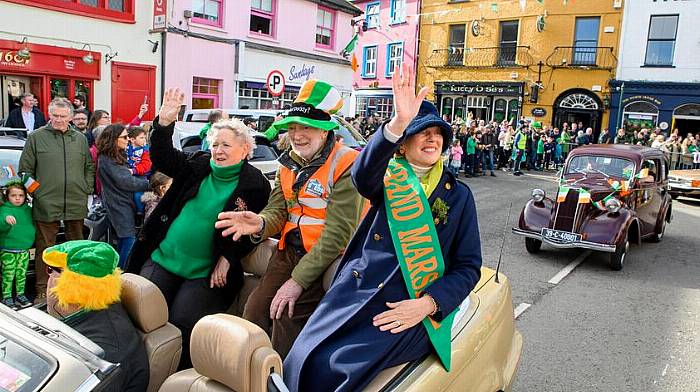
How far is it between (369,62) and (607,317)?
3051 centimetres

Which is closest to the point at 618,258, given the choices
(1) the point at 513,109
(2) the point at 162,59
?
(2) the point at 162,59

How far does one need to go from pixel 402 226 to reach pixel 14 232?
4.28 meters

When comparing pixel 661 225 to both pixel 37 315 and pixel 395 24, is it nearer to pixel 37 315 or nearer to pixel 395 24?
pixel 37 315

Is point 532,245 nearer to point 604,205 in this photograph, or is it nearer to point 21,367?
point 604,205

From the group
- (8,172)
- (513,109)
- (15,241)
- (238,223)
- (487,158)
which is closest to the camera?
(238,223)

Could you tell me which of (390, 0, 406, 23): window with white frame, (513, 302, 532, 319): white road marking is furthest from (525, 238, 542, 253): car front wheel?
(390, 0, 406, 23): window with white frame

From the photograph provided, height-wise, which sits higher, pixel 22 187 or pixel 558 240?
pixel 22 187

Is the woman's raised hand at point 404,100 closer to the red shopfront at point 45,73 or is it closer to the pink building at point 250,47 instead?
the red shopfront at point 45,73

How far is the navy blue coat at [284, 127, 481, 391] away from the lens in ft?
7.18

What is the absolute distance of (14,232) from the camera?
196 inches

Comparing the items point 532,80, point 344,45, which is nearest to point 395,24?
point 532,80

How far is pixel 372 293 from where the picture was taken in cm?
229

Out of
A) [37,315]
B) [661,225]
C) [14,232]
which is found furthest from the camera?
[661,225]

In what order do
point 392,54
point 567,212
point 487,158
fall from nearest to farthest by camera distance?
point 567,212 → point 487,158 → point 392,54
